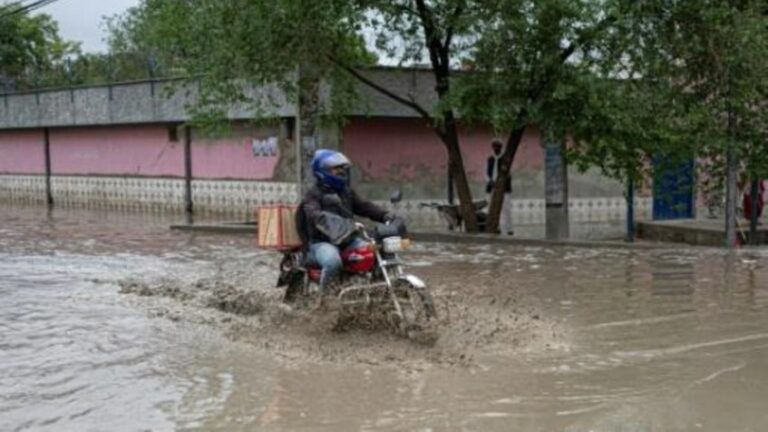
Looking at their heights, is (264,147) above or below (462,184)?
above

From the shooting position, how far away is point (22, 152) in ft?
106

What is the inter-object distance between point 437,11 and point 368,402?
10.3 meters

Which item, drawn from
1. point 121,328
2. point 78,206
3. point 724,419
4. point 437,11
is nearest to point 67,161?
point 78,206

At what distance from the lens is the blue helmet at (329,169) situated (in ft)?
27.3

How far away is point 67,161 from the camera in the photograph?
30.0m

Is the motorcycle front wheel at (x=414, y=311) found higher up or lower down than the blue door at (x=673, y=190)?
lower down

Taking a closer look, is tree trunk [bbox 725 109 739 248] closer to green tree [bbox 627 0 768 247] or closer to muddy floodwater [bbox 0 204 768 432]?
green tree [bbox 627 0 768 247]

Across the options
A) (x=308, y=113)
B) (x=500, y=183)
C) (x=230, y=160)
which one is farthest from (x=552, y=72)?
(x=230, y=160)

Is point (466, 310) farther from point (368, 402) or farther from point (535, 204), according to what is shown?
point (535, 204)

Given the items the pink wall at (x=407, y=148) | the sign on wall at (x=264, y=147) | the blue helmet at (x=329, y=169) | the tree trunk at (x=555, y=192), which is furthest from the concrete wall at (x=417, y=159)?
the blue helmet at (x=329, y=169)

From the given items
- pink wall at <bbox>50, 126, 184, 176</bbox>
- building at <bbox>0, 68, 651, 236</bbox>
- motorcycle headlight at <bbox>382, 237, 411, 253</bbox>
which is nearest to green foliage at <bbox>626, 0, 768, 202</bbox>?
building at <bbox>0, 68, 651, 236</bbox>

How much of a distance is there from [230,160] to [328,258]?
1604cm

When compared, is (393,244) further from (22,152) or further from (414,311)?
(22,152)

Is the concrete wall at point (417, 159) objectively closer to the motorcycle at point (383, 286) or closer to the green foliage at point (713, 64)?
the green foliage at point (713, 64)
